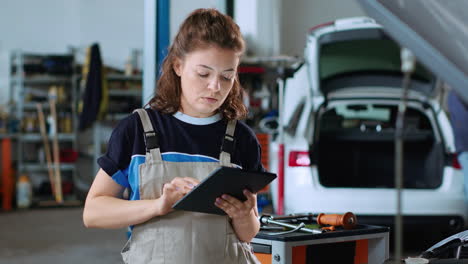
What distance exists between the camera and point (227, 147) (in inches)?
57.2

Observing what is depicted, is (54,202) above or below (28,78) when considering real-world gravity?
below

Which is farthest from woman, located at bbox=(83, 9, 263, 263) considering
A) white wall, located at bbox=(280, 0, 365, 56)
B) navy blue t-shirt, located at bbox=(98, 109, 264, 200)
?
white wall, located at bbox=(280, 0, 365, 56)

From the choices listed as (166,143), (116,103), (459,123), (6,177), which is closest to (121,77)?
(116,103)

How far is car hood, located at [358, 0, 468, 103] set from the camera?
83cm

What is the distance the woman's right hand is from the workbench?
618 mm

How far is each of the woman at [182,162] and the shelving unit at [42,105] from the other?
7525 mm

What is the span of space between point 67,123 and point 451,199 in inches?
240

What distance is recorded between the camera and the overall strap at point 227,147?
4.73 ft

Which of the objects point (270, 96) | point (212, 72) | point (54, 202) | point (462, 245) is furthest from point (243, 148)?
point (54, 202)

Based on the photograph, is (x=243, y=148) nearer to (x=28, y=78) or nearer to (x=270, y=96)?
(x=270, y=96)

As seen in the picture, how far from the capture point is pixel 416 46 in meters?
0.92

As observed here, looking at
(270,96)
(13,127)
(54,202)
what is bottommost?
(54,202)

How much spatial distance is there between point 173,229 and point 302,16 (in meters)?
9.41

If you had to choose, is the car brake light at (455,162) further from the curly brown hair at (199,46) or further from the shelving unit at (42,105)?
the shelving unit at (42,105)
